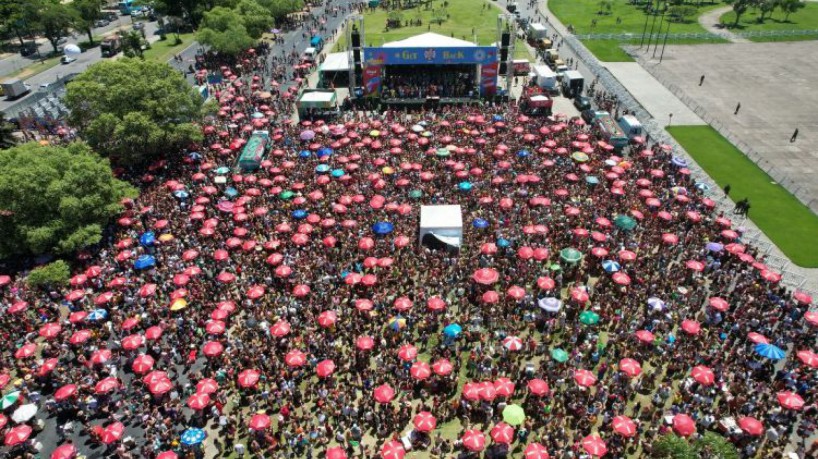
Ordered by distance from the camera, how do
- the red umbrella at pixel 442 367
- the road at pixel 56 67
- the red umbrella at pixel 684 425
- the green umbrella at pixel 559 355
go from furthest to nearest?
the road at pixel 56 67
the green umbrella at pixel 559 355
the red umbrella at pixel 442 367
the red umbrella at pixel 684 425

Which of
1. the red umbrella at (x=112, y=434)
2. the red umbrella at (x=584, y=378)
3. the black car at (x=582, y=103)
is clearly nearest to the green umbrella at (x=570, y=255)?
the red umbrella at (x=584, y=378)

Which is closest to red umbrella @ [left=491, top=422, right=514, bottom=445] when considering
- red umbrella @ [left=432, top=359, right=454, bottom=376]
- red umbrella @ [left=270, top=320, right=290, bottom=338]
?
red umbrella @ [left=432, top=359, right=454, bottom=376]

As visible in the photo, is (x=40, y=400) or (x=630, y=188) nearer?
(x=40, y=400)

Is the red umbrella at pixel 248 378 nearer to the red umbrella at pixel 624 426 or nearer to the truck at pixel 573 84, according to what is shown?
the red umbrella at pixel 624 426

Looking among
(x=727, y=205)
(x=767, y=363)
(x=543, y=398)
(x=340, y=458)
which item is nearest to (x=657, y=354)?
(x=767, y=363)

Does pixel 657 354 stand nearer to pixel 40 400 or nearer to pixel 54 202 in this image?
pixel 40 400

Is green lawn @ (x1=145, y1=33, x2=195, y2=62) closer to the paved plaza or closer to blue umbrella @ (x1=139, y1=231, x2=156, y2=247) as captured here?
blue umbrella @ (x1=139, y1=231, x2=156, y2=247)
